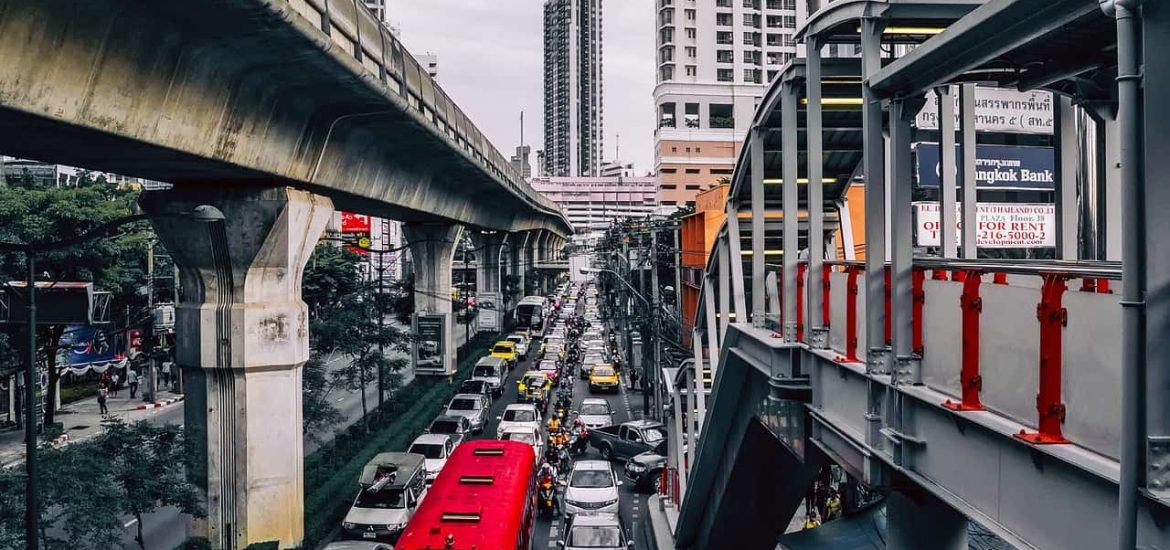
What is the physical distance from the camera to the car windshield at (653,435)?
26.0 metres

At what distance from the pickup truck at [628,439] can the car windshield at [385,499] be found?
932 cm

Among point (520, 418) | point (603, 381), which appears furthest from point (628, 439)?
point (603, 381)

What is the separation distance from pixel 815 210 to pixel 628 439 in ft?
65.7

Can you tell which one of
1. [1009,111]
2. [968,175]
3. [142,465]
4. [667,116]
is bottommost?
[142,465]

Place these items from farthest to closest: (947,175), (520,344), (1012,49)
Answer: (520,344), (947,175), (1012,49)

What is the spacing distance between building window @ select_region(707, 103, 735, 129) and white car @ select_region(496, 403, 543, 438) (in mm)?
53547

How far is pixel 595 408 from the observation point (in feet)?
100

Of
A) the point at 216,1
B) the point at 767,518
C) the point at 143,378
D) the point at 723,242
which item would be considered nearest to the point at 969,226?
the point at 723,242

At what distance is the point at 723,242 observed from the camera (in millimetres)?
11953

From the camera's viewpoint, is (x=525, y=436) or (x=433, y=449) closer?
(x=433, y=449)

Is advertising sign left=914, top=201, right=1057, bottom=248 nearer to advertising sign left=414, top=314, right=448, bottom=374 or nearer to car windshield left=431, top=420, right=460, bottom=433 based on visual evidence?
car windshield left=431, top=420, right=460, bottom=433

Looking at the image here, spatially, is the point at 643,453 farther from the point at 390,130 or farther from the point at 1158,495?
the point at 1158,495

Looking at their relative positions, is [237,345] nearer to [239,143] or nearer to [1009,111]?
[239,143]

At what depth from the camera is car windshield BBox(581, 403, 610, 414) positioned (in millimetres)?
30266
